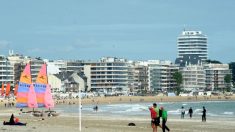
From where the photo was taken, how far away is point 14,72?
199875 millimetres

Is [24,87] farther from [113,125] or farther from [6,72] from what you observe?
[6,72]

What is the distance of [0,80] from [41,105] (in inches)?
5364

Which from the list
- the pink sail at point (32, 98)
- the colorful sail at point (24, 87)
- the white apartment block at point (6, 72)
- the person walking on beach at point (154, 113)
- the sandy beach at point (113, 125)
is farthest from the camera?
the white apartment block at point (6, 72)

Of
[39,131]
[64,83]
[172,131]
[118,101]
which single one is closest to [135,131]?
[172,131]

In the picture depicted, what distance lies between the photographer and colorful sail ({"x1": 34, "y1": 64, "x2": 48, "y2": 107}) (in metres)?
58.5

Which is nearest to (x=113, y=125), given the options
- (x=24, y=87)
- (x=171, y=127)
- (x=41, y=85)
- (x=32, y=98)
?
(x=171, y=127)

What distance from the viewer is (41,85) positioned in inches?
2329

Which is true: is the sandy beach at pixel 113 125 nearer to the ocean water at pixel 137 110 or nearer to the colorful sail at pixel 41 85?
the colorful sail at pixel 41 85

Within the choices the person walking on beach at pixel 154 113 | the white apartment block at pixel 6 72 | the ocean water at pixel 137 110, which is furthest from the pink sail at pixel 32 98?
the white apartment block at pixel 6 72

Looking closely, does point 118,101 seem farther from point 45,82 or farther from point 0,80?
point 45,82

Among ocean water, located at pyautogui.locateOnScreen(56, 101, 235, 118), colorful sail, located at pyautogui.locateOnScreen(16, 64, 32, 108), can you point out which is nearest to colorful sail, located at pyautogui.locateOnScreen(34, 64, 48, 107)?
colorful sail, located at pyautogui.locateOnScreen(16, 64, 32, 108)

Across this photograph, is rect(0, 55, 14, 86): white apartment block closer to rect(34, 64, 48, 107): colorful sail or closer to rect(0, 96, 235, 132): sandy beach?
rect(34, 64, 48, 107): colorful sail

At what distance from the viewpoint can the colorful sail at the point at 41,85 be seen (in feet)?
192

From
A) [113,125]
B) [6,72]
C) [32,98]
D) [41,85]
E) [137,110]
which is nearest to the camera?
[113,125]
